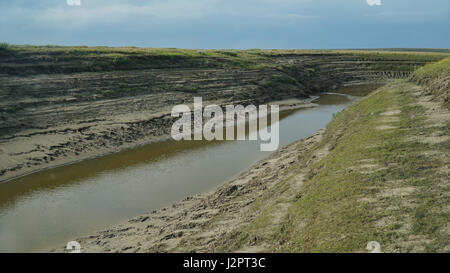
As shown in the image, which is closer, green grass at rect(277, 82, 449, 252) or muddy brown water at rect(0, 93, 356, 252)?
green grass at rect(277, 82, 449, 252)

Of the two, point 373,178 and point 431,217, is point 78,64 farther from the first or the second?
point 431,217

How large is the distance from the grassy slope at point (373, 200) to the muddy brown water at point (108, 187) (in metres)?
5.44

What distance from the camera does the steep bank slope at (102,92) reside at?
2028 centimetres

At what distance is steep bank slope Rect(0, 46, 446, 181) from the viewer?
66.5 ft

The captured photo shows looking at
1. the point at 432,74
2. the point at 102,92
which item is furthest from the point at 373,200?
the point at 102,92

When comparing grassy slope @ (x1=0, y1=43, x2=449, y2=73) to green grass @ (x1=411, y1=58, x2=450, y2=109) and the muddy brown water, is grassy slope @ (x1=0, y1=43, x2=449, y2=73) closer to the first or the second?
the muddy brown water

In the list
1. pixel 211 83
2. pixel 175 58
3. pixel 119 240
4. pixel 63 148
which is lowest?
pixel 119 240

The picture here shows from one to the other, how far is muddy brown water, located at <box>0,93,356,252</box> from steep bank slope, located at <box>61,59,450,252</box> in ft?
4.68

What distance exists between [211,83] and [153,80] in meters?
5.90

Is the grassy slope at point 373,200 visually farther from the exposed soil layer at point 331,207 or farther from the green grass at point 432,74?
the green grass at point 432,74

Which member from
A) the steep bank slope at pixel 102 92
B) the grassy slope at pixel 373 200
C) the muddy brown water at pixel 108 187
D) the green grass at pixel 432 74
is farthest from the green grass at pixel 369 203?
the steep bank slope at pixel 102 92

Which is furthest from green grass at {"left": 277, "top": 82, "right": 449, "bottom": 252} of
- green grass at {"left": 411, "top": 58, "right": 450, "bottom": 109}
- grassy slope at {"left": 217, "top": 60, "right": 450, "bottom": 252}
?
green grass at {"left": 411, "top": 58, "right": 450, "bottom": 109}
